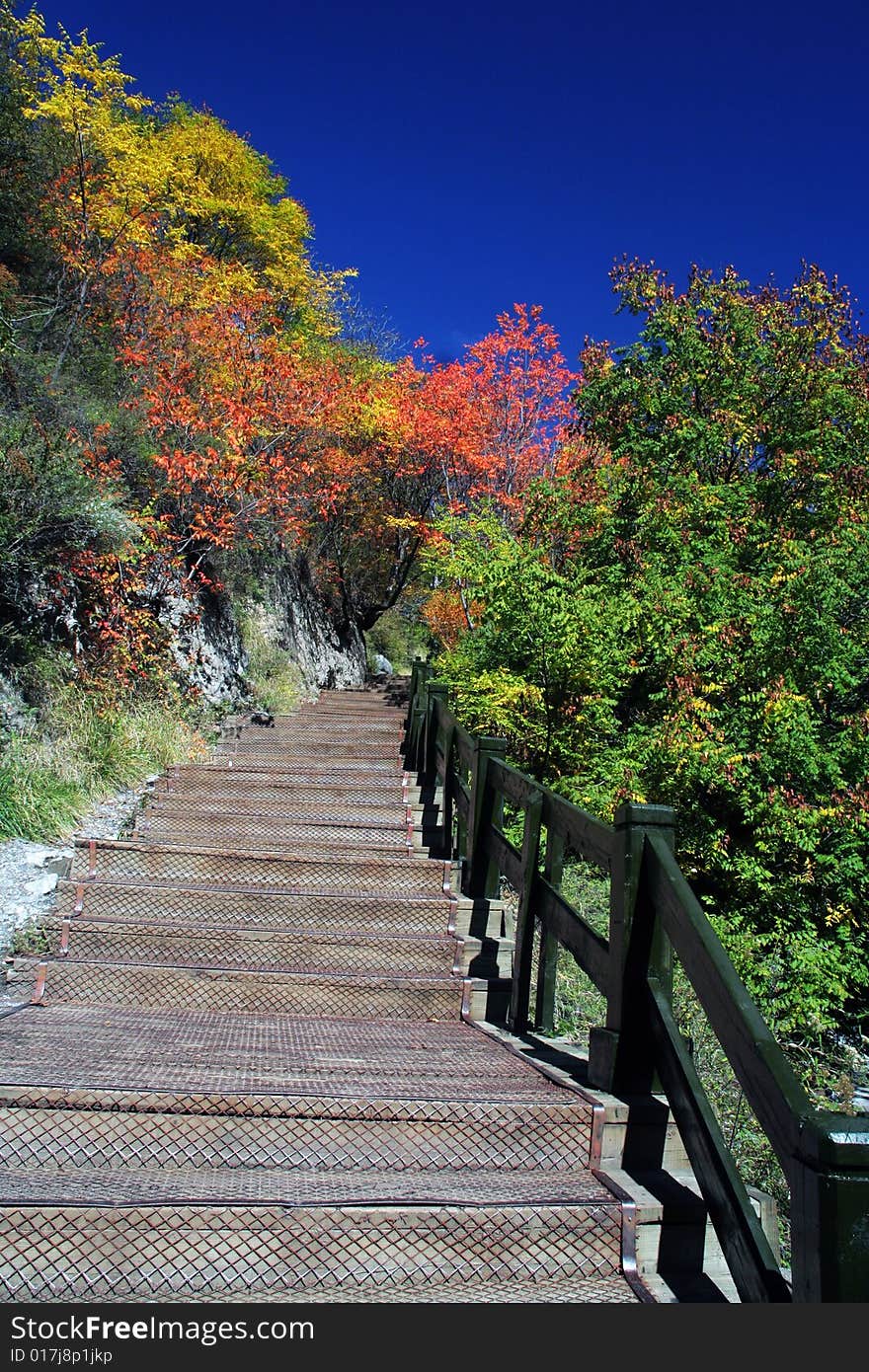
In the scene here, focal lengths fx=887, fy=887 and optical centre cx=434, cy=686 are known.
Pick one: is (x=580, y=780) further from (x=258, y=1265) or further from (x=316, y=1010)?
(x=258, y=1265)

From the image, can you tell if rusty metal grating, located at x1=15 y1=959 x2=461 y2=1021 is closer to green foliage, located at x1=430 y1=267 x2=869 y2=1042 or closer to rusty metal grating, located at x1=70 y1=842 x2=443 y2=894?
rusty metal grating, located at x1=70 y1=842 x2=443 y2=894

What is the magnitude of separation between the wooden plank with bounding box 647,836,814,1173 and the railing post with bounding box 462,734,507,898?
2.53 m

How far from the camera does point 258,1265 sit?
232 cm

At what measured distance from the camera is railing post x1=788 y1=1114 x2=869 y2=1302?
1738 millimetres

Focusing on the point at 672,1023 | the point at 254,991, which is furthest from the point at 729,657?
the point at 672,1023

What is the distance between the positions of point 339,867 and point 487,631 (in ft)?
13.3

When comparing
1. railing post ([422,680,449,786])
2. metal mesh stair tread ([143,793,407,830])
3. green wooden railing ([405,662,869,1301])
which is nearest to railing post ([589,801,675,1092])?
green wooden railing ([405,662,869,1301])

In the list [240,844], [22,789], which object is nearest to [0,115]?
[22,789]

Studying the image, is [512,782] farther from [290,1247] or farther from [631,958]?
[290,1247]

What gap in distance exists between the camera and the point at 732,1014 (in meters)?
2.31

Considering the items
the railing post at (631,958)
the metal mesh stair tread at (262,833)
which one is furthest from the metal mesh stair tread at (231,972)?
the metal mesh stair tread at (262,833)

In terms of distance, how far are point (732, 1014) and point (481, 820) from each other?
3.39 m

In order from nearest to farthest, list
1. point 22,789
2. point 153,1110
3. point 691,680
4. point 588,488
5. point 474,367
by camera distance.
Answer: point 153,1110
point 22,789
point 691,680
point 588,488
point 474,367

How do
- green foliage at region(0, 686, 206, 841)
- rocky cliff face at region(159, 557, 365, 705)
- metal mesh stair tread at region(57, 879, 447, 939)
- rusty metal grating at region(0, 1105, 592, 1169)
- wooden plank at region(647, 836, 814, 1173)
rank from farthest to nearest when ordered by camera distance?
1. rocky cliff face at region(159, 557, 365, 705)
2. green foliage at region(0, 686, 206, 841)
3. metal mesh stair tread at region(57, 879, 447, 939)
4. rusty metal grating at region(0, 1105, 592, 1169)
5. wooden plank at region(647, 836, 814, 1173)
